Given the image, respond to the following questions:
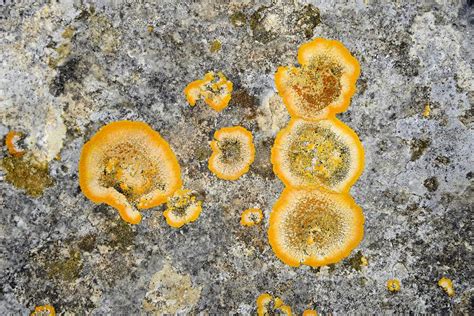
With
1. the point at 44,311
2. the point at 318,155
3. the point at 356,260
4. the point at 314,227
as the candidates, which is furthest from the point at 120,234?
the point at 356,260

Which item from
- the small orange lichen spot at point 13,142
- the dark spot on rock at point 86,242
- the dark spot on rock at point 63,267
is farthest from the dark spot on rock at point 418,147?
the small orange lichen spot at point 13,142

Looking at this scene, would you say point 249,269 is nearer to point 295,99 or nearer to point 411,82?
point 295,99

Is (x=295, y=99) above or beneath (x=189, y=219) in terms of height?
above

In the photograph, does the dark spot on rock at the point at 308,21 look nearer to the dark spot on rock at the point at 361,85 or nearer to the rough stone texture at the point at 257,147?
the rough stone texture at the point at 257,147

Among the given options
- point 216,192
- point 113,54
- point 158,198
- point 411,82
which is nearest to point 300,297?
point 216,192

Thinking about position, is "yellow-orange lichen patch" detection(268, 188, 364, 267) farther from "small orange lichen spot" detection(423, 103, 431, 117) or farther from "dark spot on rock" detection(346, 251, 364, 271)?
"small orange lichen spot" detection(423, 103, 431, 117)

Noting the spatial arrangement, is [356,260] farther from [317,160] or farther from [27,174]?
[27,174]

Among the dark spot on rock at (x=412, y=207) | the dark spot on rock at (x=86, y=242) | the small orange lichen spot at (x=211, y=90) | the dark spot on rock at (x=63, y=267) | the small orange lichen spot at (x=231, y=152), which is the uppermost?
the small orange lichen spot at (x=211, y=90)
